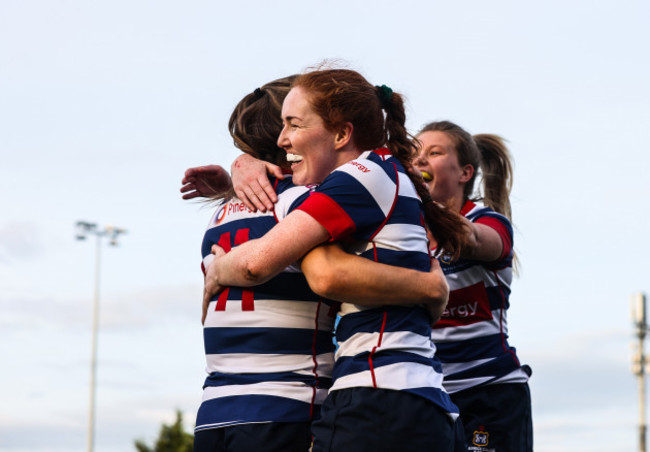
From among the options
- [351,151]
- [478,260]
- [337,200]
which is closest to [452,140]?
[478,260]

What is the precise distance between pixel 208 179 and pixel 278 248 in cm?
134

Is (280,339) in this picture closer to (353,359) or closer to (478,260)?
(353,359)

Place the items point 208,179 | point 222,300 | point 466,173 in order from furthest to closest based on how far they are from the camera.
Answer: point 466,173
point 208,179
point 222,300

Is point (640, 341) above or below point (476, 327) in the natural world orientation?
above

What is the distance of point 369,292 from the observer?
3.09 meters

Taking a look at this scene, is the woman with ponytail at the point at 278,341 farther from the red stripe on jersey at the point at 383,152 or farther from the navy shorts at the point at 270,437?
the red stripe on jersey at the point at 383,152

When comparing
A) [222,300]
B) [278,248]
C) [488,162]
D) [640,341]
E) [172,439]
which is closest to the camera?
[278,248]

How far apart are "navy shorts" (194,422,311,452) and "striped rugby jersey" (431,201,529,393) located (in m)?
1.79

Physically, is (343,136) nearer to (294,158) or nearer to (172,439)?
(294,158)

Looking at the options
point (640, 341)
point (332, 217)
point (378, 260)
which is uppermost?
point (640, 341)

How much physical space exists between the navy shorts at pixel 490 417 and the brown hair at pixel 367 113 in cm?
147

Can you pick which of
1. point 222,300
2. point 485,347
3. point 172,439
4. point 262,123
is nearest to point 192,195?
point 262,123

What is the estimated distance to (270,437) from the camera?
3.17 meters

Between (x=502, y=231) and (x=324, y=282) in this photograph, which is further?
(x=502, y=231)
